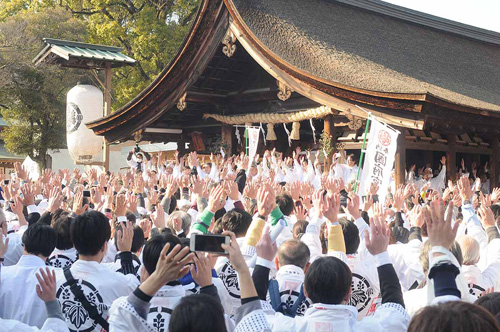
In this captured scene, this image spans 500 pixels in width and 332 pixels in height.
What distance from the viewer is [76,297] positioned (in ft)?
8.89

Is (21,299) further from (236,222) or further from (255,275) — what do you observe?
(236,222)

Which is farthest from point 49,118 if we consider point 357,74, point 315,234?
point 315,234

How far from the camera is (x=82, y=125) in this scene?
53.4 ft

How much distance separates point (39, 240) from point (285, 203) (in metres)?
2.52

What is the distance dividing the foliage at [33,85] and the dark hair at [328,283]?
708 inches

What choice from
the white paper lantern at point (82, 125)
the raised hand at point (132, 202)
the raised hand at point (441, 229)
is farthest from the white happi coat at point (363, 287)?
the white paper lantern at point (82, 125)

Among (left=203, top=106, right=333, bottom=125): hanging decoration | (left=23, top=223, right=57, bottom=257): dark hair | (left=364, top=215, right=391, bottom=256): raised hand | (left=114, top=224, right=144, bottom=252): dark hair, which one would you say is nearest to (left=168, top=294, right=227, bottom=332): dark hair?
(left=364, top=215, right=391, bottom=256): raised hand

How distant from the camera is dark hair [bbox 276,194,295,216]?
16.8 ft

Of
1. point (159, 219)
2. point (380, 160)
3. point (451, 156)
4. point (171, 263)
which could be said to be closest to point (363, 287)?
point (171, 263)

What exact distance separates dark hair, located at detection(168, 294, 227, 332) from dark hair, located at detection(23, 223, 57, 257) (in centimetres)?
160

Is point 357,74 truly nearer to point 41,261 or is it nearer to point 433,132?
point 433,132

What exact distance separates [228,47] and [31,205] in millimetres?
7084

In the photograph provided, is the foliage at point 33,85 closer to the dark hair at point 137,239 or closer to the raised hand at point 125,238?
the dark hair at point 137,239

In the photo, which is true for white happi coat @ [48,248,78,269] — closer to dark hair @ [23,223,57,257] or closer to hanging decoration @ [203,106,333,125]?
dark hair @ [23,223,57,257]
